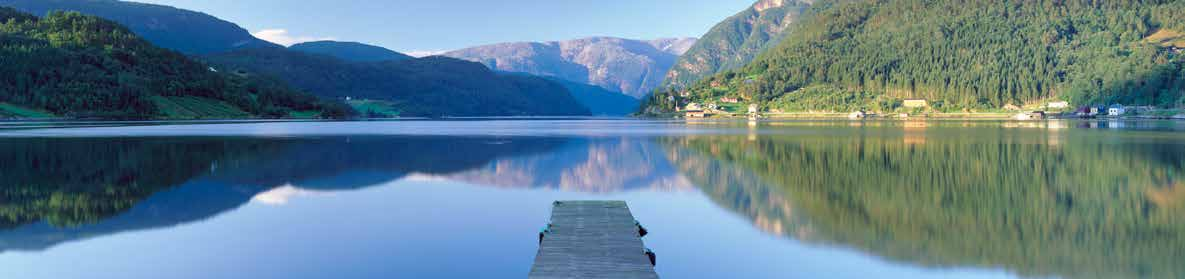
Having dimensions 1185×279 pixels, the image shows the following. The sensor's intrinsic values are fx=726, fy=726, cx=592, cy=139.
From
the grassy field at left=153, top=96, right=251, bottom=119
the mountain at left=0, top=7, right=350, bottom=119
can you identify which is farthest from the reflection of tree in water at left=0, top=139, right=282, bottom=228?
the grassy field at left=153, top=96, right=251, bottom=119

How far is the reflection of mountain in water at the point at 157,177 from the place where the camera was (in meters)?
17.8

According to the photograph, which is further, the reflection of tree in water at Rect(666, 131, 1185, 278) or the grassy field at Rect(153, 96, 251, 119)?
the grassy field at Rect(153, 96, 251, 119)

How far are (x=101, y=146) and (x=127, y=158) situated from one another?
13.8 metres

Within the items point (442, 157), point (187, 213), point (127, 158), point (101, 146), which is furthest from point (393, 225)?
point (101, 146)

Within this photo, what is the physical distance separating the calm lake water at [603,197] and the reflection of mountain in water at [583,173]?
0.86ft

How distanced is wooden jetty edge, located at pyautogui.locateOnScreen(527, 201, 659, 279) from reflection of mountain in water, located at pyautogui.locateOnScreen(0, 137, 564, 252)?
32.4 ft

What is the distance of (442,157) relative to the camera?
42594mm

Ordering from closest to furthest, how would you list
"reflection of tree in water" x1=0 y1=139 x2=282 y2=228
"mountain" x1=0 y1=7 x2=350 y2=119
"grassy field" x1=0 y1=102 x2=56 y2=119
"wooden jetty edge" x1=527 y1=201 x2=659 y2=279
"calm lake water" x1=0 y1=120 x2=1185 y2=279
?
"wooden jetty edge" x1=527 y1=201 x2=659 y2=279 < "calm lake water" x1=0 y1=120 x2=1185 y2=279 < "reflection of tree in water" x1=0 y1=139 x2=282 y2=228 < "grassy field" x1=0 y1=102 x2=56 y2=119 < "mountain" x1=0 y1=7 x2=350 y2=119

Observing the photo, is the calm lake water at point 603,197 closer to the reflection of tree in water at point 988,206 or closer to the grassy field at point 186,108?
the reflection of tree in water at point 988,206

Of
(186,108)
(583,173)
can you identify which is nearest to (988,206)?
(583,173)

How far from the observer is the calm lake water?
13.3 meters

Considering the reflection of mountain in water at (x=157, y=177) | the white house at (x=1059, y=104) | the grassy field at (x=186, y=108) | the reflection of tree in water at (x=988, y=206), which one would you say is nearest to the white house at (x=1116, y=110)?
the white house at (x=1059, y=104)

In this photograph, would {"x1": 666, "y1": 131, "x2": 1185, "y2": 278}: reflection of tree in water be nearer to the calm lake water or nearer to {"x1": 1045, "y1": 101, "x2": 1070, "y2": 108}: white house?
the calm lake water

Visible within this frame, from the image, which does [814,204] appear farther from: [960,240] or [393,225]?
[393,225]
